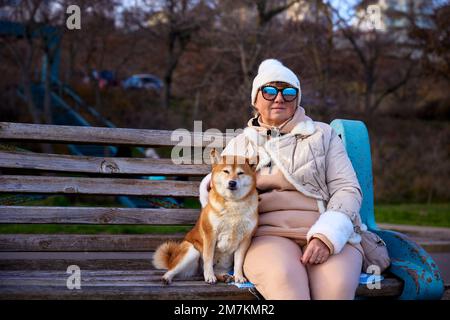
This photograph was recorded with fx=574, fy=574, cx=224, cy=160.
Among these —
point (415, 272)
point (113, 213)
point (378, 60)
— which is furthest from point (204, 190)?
point (378, 60)

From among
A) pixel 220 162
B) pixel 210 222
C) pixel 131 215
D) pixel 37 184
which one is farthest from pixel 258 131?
pixel 37 184

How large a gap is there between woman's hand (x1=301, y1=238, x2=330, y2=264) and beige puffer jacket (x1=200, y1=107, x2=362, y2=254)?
0.18m

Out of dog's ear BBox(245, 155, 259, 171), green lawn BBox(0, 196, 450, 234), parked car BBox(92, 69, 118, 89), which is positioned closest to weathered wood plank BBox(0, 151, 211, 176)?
dog's ear BBox(245, 155, 259, 171)

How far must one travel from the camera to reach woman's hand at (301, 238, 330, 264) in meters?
3.16

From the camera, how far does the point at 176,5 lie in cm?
1684

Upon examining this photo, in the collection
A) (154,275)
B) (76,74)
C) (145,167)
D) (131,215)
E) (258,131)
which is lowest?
(154,275)

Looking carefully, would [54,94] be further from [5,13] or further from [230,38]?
[230,38]

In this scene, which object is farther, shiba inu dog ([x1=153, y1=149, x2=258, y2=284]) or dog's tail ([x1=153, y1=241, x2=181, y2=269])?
dog's tail ([x1=153, y1=241, x2=181, y2=269])

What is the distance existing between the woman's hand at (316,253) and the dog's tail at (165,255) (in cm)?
91

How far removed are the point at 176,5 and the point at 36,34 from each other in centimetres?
422

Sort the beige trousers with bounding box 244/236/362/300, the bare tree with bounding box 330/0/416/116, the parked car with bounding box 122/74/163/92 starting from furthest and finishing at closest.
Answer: the bare tree with bounding box 330/0/416/116, the parked car with bounding box 122/74/163/92, the beige trousers with bounding box 244/236/362/300

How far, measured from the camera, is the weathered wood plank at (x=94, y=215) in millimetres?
3676

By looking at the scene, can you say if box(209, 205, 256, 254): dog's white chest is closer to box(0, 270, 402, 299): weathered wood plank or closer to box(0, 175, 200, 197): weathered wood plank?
box(0, 270, 402, 299): weathered wood plank

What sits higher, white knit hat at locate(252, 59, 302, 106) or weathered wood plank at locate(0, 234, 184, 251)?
white knit hat at locate(252, 59, 302, 106)
